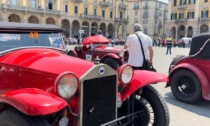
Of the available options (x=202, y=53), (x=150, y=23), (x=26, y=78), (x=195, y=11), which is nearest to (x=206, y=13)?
(x=195, y=11)

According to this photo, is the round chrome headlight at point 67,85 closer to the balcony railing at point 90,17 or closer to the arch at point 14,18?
the arch at point 14,18

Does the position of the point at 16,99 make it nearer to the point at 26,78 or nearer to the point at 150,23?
the point at 26,78

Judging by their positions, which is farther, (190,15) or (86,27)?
(86,27)

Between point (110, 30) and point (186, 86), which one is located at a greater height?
point (110, 30)

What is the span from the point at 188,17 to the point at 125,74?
57.4 meters

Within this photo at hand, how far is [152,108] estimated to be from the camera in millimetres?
3482

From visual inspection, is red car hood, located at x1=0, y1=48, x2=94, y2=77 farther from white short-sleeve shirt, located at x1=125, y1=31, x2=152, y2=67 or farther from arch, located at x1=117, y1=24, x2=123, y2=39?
arch, located at x1=117, y1=24, x2=123, y2=39

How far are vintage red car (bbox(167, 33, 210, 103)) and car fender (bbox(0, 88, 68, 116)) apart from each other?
3853 mm

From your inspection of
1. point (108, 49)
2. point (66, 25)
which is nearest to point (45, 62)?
point (108, 49)

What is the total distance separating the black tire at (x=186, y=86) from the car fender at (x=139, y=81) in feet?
7.39

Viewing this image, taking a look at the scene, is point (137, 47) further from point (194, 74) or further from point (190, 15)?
point (190, 15)

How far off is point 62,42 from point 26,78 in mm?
1389

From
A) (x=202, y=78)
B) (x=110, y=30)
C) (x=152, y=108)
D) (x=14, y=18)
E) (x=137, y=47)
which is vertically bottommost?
(x=152, y=108)

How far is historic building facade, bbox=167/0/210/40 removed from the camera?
53531 mm
